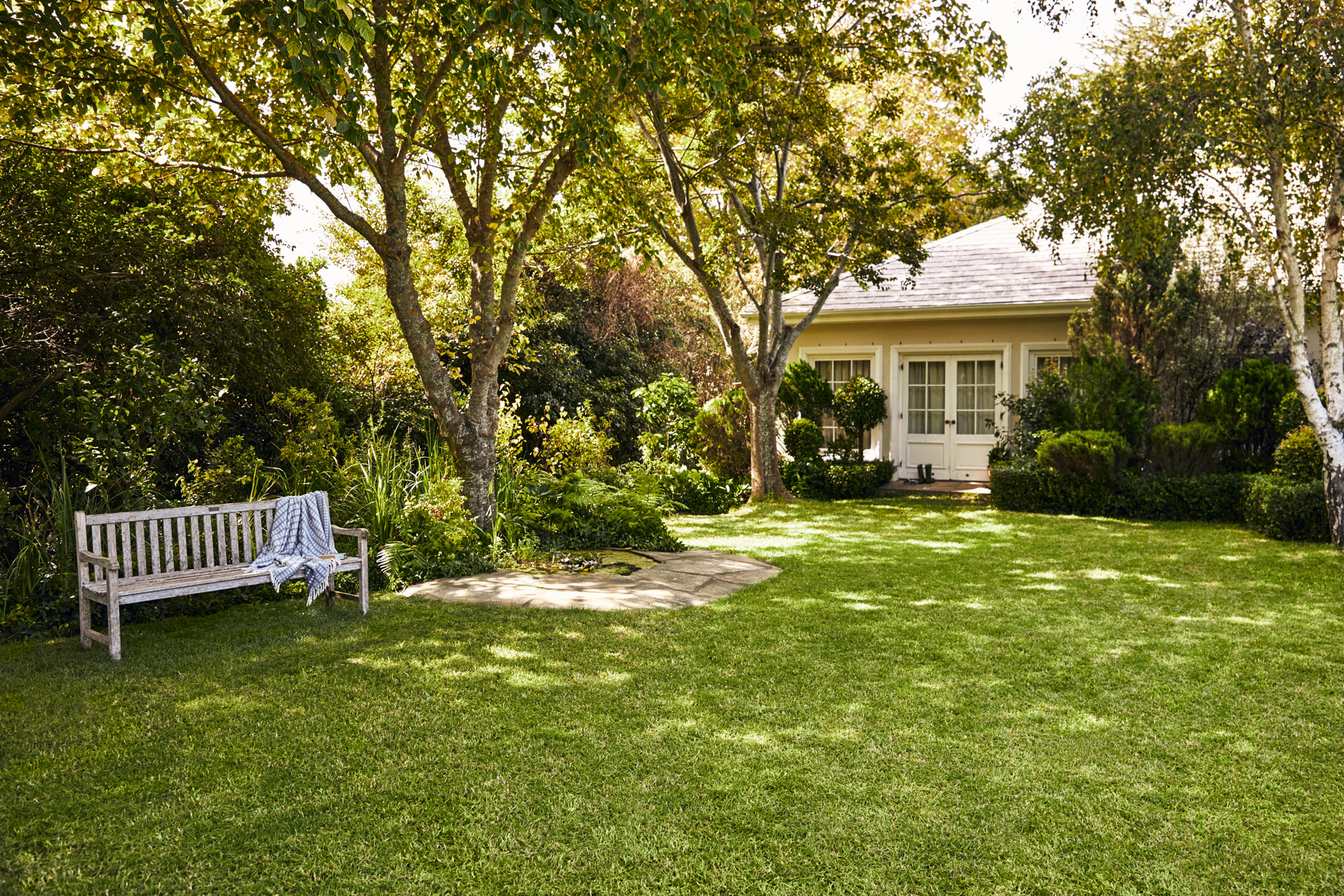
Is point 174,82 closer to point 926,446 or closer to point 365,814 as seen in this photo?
point 365,814

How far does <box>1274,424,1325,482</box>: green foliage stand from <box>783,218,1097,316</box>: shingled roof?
4015mm

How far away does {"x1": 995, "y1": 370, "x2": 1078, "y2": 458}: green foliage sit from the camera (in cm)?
1291

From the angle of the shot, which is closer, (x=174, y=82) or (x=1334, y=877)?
(x=1334, y=877)

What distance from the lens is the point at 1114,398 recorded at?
40.3ft

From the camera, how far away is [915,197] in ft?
41.2

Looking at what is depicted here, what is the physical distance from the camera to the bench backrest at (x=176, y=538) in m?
5.92

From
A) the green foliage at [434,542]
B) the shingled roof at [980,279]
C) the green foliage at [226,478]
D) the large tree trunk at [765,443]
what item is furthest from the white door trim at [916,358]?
the green foliage at [226,478]

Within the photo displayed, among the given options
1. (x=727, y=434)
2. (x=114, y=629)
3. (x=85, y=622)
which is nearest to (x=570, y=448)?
(x=727, y=434)

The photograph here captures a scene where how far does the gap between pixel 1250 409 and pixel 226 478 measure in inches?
456

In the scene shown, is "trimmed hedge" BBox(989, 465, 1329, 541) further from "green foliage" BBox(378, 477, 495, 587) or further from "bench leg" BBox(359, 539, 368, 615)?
"bench leg" BBox(359, 539, 368, 615)

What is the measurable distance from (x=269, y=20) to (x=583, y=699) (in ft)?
13.0

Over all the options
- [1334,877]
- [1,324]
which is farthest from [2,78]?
[1334,877]

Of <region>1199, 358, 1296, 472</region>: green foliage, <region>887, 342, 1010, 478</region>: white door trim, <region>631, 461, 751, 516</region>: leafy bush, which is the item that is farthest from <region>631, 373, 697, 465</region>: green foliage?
<region>1199, 358, 1296, 472</region>: green foliage

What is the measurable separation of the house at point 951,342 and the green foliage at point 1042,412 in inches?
55.1
